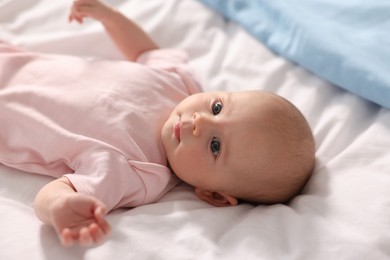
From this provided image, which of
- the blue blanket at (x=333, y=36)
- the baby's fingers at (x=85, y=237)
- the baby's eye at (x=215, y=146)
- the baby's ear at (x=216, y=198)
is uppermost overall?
the blue blanket at (x=333, y=36)

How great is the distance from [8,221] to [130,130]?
30 cm

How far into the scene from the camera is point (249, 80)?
4.58ft

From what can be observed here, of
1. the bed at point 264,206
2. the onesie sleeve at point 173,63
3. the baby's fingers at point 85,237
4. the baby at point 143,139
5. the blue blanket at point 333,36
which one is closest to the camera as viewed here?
the baby's fingers at point 85,237

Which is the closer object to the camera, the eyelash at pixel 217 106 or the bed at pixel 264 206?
the bed at pixel 264 206

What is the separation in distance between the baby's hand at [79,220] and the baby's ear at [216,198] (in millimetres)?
321

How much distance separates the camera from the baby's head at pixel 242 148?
1.07m

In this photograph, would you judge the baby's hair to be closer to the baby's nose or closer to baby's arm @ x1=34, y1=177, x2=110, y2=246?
the baby's nose

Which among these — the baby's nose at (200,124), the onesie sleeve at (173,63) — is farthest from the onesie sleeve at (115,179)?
the onesie sleeve at (173,63)

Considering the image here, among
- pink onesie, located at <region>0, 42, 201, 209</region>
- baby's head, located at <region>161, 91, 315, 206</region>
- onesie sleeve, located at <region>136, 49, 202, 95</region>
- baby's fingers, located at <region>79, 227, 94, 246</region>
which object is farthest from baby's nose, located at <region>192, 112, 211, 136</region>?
baby's fingers, located at <region>79, 227, 94, 246</region>

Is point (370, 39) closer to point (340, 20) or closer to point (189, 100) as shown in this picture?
point (340, 20)

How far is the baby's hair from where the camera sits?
1.06 m

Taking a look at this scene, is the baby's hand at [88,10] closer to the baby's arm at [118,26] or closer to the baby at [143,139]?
the baby's arm at [118,26]

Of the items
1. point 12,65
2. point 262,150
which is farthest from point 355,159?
point 12,65

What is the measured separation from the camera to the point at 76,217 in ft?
2.83
